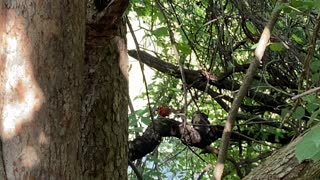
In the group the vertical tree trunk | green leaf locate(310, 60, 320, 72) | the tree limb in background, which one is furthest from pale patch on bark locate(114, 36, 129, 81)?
green leaf locate(310, 60, 320, 72)

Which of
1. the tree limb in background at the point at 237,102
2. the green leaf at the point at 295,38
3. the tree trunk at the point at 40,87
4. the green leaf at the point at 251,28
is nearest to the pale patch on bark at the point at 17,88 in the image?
the tree trunk at the point at 40,87

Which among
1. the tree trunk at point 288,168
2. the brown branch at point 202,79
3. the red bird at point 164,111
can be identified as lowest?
the tree trunk at point 288,168

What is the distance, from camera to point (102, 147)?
5.63 feet

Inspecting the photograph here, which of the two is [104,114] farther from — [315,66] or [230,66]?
[230,66]

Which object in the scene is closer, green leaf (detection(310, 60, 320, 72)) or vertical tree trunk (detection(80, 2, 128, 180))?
vertical tree trunk (detection(80, 2, 128, 180))

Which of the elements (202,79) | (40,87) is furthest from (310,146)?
(202,79)

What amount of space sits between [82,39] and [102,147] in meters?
0.61

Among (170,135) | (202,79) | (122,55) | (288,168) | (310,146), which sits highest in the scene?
(202,79)

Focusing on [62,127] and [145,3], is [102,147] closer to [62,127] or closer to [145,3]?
[62,127]

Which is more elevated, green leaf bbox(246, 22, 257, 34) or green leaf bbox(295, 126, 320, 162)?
green leaf bbox(246, 22, 257, 34)

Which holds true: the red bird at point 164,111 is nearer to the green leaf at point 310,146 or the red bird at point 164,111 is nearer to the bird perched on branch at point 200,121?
the bird perched on branch at point 200,121

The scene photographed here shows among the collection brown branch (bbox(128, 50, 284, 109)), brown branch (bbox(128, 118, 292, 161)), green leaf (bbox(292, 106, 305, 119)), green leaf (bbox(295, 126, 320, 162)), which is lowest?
green leaf (bbox(295, 126, 320, 162))

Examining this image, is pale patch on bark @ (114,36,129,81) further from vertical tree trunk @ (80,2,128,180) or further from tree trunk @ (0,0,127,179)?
tree trunk @ (0,0,127,179)

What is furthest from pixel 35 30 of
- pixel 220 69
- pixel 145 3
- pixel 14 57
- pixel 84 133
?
pixel 220 69
